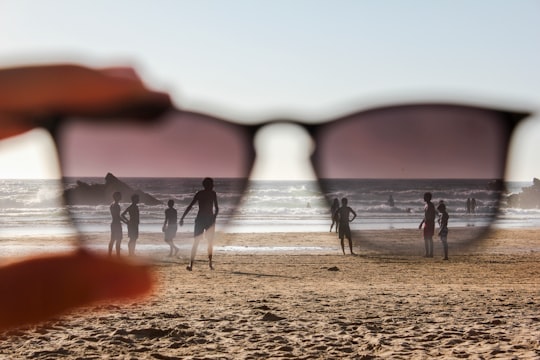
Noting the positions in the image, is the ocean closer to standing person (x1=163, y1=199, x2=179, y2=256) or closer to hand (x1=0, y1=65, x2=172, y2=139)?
standing person (x1=163, y1=199, x2=179, y2=256)

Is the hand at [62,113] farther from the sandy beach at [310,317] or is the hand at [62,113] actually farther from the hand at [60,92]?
the sandy beach at [310,317]

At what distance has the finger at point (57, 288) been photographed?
216 inches

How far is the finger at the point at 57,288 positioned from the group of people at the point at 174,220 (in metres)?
1.10

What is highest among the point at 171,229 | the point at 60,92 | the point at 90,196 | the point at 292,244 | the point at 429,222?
the point at 60,92

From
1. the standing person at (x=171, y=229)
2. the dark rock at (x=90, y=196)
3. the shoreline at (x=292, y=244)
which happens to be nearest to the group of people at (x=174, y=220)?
the standing person at (x=171, y=229)

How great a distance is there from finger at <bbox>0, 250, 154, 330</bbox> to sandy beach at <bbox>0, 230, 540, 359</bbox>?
0.30m

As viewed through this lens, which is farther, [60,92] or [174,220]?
[174,220]

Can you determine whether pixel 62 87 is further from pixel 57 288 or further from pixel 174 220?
pixel 174 220

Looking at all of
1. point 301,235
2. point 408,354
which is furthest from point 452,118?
point 301,235

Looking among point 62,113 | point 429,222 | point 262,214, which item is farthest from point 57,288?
point 262,214

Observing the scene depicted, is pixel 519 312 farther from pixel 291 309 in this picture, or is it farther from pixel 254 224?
pixel 254 224

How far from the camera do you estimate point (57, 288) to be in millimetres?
6422

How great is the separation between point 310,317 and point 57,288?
9.11 ft

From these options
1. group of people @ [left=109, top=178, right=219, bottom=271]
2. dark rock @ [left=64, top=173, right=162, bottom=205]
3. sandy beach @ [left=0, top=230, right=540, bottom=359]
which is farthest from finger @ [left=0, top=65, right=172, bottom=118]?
dark rock @ [left=64, top=173, right=162, bottom=205]
